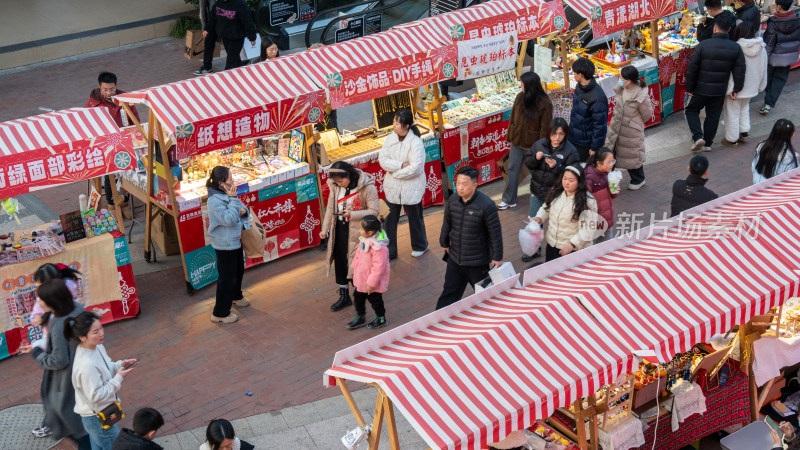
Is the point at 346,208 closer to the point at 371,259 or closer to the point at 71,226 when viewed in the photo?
the point at 371,259

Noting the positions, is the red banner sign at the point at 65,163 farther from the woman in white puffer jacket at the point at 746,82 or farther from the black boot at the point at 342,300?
the woman in white puffer jacket at the point at 746,82

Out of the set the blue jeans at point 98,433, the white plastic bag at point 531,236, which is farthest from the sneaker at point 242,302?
the white plastic bag at point 531,236

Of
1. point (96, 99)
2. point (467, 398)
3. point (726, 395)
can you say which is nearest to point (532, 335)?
point (467, 398)

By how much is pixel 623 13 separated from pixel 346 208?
18.3ft

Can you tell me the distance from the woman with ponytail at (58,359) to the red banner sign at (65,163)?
5.73 feet

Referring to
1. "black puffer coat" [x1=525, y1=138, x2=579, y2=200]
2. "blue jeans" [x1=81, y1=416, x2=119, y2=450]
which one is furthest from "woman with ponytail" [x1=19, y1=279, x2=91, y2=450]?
"black puffer coat" [x1=525, y1=138, x2=579, y2=200]

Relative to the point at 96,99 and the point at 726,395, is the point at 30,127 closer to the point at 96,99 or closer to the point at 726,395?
the point at 96,99

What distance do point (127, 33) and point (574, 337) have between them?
507 inches

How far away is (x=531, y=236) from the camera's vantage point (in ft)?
32.4

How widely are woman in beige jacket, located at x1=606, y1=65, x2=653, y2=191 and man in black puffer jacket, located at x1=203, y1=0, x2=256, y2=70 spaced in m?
5.98

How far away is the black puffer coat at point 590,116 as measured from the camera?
11234mm

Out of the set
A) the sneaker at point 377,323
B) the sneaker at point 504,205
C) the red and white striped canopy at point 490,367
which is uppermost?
the red and white striped canopy at point 490,367

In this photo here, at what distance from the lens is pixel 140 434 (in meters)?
6.62

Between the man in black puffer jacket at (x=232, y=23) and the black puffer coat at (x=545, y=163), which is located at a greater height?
the man in black puffer jacket at (x=232, y=23)
